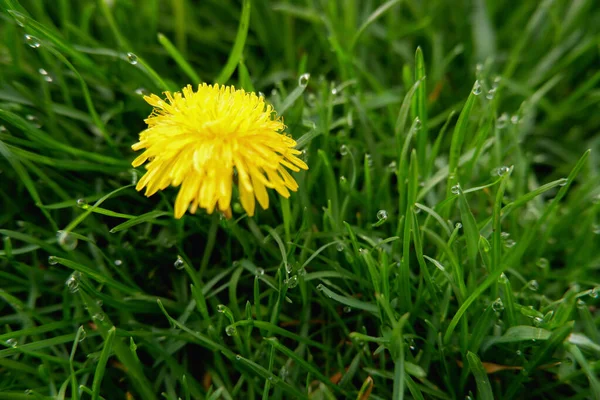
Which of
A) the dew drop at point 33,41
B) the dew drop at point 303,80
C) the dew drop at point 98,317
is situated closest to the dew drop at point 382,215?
the dew drop at point 303,80

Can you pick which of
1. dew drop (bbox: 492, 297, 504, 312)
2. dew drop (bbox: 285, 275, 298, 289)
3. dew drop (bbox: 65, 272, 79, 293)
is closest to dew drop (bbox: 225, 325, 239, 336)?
dew drop (bbox: 285, 275, 298, 289)

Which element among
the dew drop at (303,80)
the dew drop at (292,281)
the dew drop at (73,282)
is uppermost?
the dew drop at (303,80)

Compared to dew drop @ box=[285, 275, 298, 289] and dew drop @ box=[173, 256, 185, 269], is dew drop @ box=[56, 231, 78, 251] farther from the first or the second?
dew drop @ box=[285, 275, 298, 289]

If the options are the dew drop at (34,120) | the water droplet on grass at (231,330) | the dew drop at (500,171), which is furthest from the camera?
the dew drop at (34,120)

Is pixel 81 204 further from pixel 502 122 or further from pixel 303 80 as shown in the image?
pixel 502 122

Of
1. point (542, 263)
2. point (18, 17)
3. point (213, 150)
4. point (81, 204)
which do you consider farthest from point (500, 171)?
point (18, 17)

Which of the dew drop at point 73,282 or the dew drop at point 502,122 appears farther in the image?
the dew drop at point 502,122

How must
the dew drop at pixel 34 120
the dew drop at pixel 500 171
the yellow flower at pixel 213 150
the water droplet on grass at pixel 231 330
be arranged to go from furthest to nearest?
the dew drop at pixel 34 120 → the dew drop at pixel 500 171 → the water droplet on grass at pixel 231 330 → the yellow flower at pixel 213 150

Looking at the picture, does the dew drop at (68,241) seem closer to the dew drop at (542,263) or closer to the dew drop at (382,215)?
the dew drop at (382,215)
